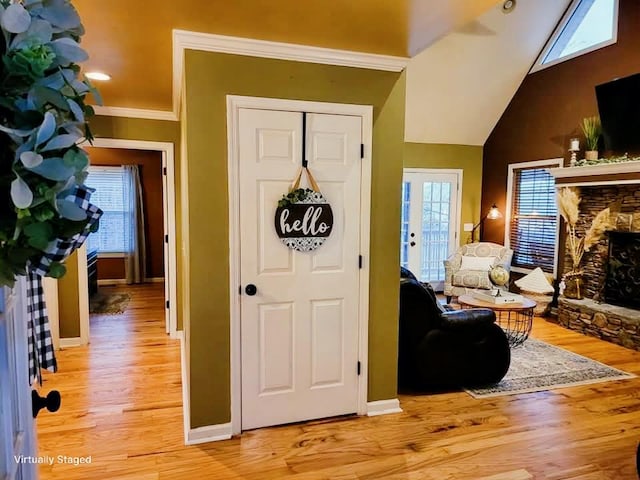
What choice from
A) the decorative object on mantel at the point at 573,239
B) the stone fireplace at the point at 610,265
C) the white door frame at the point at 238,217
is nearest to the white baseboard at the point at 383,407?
the white door frame at the point at 238,217

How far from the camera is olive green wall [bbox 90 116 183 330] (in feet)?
13.9

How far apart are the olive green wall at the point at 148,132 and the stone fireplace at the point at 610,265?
4531 mm

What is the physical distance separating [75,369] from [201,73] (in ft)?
9.29

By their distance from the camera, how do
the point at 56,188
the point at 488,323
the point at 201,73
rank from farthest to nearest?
1. the point at 488,323
2. the point at 201,73
3. the point at 56,188

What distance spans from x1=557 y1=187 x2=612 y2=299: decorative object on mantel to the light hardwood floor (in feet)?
6.21

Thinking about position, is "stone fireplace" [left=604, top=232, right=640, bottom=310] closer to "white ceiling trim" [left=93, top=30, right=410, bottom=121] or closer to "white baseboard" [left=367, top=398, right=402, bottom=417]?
"white baseboard" [left=367, top=398, right=402, bottom=417]

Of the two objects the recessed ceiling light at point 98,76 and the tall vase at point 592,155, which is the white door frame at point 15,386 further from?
the tall vase at point 592,155

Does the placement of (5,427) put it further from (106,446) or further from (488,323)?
(488,323)

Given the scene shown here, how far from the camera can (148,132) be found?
436 centimetres

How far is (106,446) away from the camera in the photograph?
2.54m

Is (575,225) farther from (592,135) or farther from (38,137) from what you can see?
(38,137)

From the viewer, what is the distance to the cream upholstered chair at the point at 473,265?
609 centimetres

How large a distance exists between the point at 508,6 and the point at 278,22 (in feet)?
12.9

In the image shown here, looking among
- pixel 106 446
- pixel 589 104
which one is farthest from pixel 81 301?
pixel 589 104
